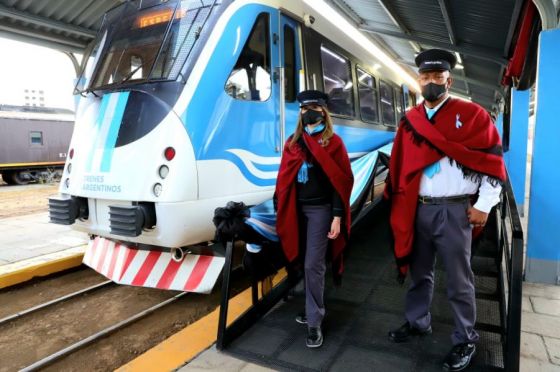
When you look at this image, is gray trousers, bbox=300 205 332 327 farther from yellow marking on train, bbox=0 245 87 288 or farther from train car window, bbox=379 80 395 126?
train car window, bbox=379 80 395 126

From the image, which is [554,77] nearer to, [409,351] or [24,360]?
[409,351]

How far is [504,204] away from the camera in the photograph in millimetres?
3684

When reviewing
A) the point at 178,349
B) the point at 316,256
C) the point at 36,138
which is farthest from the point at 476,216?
the point at 36,138

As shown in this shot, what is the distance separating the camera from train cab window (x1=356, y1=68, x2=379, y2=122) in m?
6.61

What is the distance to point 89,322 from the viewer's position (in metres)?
4.15

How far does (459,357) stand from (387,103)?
627 cm

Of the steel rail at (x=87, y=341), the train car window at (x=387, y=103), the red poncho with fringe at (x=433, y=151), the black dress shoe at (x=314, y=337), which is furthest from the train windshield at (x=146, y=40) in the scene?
the train car window at (x=387, y=103)

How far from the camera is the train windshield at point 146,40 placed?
12.5ft

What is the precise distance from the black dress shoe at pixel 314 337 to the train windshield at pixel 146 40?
231cm

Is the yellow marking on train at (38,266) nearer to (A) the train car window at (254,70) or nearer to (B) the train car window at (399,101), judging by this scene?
(A) the train car window at (254,70)

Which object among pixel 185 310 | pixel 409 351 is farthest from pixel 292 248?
pixel 185 310

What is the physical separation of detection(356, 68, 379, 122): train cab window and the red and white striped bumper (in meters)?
3.67

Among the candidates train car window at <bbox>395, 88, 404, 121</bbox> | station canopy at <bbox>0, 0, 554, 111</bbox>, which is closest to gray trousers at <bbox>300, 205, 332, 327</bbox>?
station canopy at <bbox>0, 0, 554, 111</bbox>

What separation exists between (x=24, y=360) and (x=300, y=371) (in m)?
2.32
